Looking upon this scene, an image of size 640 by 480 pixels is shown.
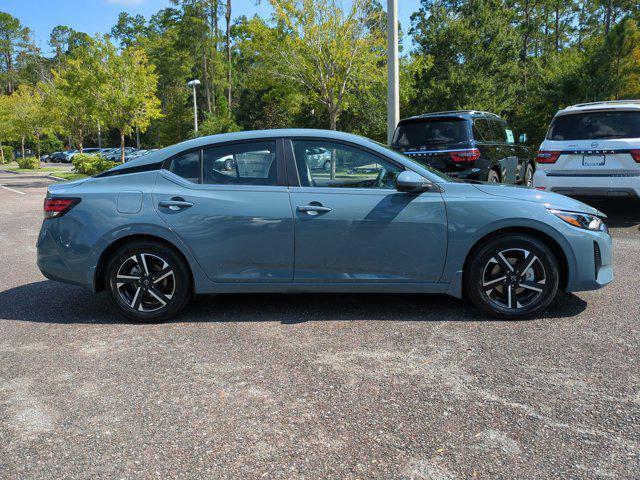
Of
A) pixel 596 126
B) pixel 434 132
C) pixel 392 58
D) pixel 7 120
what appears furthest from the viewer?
pixel 7 120

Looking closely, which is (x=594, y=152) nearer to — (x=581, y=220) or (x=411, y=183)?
(x=581, y=220)

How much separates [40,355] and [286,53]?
1746 centimetres

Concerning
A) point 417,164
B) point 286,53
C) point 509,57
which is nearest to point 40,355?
point 417,164

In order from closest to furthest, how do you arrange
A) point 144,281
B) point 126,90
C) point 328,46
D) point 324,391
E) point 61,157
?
point 324,391 → point 144,281 → point 328,46 → point 126,90 → point 61,157

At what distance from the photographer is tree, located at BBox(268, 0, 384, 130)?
61.5ft

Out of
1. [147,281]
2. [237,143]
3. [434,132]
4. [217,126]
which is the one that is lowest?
[147,281]

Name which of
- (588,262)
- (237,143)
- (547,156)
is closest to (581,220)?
(588,262)

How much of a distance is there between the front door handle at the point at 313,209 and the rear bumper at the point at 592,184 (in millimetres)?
5779

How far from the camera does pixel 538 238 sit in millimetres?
4504

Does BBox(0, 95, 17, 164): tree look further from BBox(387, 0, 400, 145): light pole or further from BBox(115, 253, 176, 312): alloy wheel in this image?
BBox(115, 253, 176, 312): alloy wheel

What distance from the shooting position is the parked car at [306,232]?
14.6 feet

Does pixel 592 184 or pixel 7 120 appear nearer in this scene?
pixel 592 184

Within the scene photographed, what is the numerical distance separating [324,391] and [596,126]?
7.39 metres

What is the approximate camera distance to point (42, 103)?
45188 millimetres
